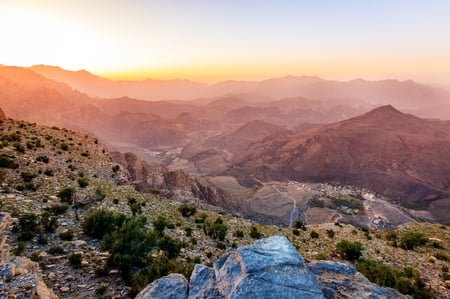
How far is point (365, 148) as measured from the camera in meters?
142

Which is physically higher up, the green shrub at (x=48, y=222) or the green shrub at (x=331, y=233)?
the green shrub at (x=48, y=222)

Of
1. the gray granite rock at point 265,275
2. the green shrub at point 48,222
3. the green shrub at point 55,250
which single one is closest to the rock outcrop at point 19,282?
the green shrub at point 55,250

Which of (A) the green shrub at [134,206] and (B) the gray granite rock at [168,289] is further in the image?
(A) the green shrub at [134,206]

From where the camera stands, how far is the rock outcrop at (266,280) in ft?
23.8

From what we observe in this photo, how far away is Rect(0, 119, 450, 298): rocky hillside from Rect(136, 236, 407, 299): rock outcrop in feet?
12.3

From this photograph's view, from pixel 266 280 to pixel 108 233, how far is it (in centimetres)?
1158

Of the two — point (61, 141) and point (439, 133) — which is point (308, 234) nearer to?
point (61, 141)

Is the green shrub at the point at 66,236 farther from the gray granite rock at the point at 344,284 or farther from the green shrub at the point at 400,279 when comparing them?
the green shrub at the point at 400,279

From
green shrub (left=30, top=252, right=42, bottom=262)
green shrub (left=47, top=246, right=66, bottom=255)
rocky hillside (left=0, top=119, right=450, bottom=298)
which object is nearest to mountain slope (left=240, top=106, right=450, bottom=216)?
rocky hillside (left=0, top=119, right=450, bottom=298)

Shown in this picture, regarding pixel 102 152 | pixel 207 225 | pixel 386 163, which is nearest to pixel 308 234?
pixel 207 225

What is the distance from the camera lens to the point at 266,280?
743 centimetres

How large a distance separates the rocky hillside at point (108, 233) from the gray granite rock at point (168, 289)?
8.73ft

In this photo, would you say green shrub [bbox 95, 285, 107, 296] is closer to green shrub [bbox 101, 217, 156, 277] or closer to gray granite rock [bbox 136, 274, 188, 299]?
green shrub [bbox 101, 217, 156, 277]

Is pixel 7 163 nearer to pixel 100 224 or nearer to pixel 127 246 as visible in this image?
pixel 100 224
